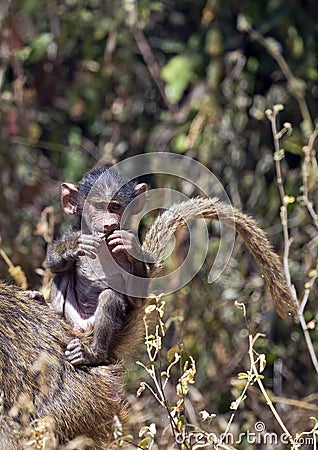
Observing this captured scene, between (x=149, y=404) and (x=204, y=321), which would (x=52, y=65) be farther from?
(x=149, y=404)

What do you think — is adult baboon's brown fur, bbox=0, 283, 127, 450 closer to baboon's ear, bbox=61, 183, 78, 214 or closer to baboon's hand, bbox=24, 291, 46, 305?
baboon's hand, bbox=24, 291, 46, 305

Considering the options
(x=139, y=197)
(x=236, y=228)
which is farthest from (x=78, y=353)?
(x=236, y=228)

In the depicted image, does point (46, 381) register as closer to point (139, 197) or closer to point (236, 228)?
point (139, 197)

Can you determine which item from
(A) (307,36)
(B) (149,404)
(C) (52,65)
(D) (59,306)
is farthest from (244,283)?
(D) (59,306)

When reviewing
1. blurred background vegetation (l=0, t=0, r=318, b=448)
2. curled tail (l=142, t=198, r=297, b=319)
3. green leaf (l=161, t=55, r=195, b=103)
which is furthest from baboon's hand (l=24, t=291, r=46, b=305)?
green leaf (l=161, t=55, r=195, b=103)

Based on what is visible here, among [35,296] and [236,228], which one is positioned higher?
[236,228]

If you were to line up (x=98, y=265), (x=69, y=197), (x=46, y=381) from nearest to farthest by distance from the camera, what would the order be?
(x=46, y=381)
(x=98, y=265)
(x=69, y=197)

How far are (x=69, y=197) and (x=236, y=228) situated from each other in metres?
0.55

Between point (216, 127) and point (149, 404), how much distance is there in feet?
6.44

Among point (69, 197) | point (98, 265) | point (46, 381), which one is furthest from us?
point (69, 197)

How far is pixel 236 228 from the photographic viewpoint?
3.51m

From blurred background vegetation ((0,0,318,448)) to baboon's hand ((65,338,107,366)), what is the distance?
5.22 feet

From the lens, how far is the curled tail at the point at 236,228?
3.43m

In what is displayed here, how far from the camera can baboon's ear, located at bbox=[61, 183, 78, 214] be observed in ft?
11.1
